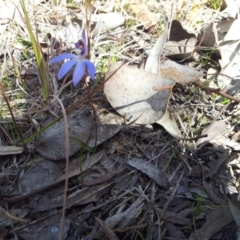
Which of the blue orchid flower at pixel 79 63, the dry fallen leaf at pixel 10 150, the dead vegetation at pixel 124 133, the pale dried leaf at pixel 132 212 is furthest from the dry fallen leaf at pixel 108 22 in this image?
the pale dried leaf at pixel 132 212

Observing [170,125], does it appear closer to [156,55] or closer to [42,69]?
[156,55]

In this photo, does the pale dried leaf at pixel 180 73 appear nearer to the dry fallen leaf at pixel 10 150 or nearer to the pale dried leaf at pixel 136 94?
→ the pale dried leaf at pixel 136 94

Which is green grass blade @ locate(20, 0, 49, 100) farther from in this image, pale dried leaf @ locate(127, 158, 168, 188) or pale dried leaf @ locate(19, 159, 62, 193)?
pale dried leaf @ locate(127, 158, 168, 188)

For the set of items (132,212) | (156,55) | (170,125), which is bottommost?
(132,212)

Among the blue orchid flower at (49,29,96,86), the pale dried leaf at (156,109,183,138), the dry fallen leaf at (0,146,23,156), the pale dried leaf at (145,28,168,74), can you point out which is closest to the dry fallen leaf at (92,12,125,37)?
the pale dried leaf at (145,28,168,74)

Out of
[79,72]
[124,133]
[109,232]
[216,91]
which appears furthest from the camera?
[216,91]

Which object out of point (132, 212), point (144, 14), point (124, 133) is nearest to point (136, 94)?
point (124, 133)

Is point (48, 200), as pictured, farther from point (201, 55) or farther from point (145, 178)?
point (201, 55)

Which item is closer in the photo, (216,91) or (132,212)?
(132,212)
